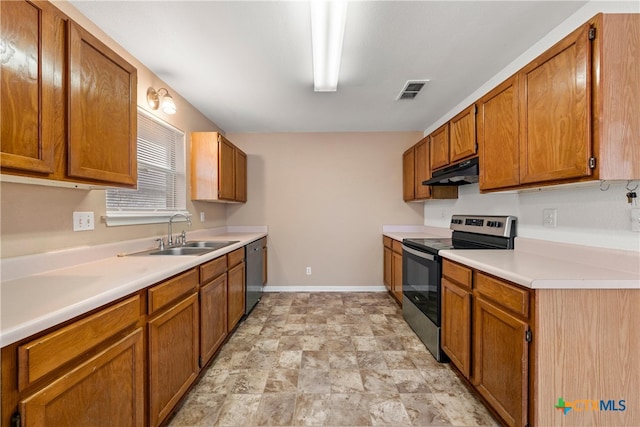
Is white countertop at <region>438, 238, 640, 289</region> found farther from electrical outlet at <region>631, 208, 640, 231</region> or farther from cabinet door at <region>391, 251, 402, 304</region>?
cabinet door at <region>391, 251, 402, 304</region>

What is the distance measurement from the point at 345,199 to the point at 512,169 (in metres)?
2.42

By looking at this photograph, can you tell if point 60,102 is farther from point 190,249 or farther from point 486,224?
point 486,224

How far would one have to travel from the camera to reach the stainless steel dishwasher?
2.95 meters

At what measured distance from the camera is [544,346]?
119cm

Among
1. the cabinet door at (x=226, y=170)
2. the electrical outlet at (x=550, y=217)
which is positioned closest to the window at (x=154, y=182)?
the cabinet door at (x=226, y=170)

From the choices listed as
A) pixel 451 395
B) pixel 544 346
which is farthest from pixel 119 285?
pixel 451 395

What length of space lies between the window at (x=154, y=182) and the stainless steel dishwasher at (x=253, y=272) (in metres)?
0.90

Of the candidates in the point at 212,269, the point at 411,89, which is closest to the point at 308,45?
the point at 411,89

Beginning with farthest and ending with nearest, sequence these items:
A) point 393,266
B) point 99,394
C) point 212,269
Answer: point 393,266
point 212,269
point 99,394

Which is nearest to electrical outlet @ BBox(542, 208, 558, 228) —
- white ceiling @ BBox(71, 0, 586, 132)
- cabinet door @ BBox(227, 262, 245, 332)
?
white ceiling @ BBox(71, 0, 586, 132)

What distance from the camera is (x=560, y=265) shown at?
148 cm

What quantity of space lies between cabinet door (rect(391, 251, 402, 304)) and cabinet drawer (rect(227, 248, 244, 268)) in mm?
1869

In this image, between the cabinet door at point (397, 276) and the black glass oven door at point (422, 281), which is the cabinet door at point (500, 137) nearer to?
the black glass oven door at point (422, 281)

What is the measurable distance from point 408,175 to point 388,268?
137cm
